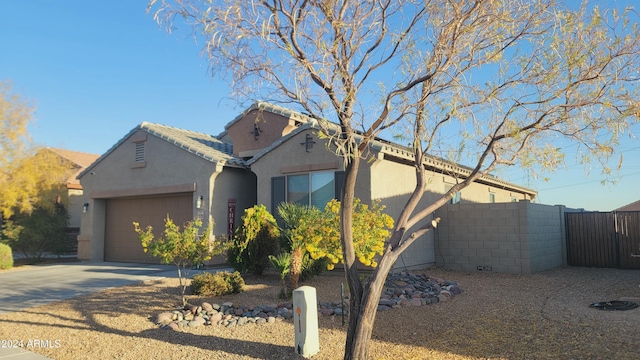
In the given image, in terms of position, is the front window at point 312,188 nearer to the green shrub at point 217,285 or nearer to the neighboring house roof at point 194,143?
the neighboring house roof at point 194,143

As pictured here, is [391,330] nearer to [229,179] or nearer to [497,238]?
[497,238]

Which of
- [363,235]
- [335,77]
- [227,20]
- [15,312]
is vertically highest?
[227,20]

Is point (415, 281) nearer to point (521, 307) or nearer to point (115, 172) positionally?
point (521, 307)

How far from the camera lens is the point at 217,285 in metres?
9.37

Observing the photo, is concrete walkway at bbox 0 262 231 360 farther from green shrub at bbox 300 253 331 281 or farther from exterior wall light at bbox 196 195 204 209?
green shrub at bbox 300 253 331 281

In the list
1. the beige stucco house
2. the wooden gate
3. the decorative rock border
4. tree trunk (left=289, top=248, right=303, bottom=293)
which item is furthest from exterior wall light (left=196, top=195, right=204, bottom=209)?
the wooden gate

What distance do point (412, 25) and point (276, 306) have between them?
5.34 metres

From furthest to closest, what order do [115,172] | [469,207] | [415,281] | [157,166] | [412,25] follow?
[115,172] → [157,166] → [469,207] → [415,281] → [412,25]

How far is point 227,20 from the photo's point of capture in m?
5.96

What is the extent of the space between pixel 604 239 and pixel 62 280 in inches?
649

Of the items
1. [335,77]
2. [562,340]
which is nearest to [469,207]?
[562,340]

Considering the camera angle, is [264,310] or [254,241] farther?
[254,241]

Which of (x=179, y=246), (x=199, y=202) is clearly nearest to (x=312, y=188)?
(x=199, y=202)

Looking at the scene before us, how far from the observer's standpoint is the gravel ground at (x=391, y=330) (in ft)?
19.2
